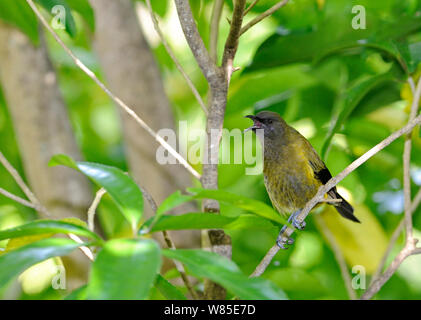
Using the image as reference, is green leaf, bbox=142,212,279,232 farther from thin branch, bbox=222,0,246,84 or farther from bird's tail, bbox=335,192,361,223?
bird's tail, bbox=335,192,361,223

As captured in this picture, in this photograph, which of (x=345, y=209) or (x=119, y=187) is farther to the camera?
(x=345, y=209)

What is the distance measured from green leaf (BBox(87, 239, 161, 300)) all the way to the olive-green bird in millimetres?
1632

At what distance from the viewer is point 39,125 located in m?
2.86

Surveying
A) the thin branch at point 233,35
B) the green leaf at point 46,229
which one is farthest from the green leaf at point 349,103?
the green leaf at point 46,229

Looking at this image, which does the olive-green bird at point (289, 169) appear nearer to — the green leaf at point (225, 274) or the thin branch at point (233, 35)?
the thin branch at point (233, 35)

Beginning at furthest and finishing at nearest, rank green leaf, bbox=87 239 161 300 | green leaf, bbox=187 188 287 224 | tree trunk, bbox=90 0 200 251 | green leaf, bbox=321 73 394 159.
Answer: tree trunk, bbox=90 0 200 251 → green leaf, bbox=321 73 394 159 → green leaf, bbox=187 188 287 224 → green leaf, bbox=87 239 161 300

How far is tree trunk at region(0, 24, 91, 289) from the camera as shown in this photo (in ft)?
9.30

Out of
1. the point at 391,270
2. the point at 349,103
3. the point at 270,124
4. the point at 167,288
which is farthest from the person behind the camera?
the point at 270,124

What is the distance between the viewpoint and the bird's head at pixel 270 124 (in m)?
2.79

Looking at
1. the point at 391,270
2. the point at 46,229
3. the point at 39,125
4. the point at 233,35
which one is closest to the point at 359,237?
the point at 391,270

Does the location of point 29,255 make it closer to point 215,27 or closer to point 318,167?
point 215,27

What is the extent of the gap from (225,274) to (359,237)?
6.05 feet

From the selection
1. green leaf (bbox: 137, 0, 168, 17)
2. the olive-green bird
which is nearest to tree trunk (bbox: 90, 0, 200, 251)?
green leaf (bbox: 137, 0, 168, 17)
